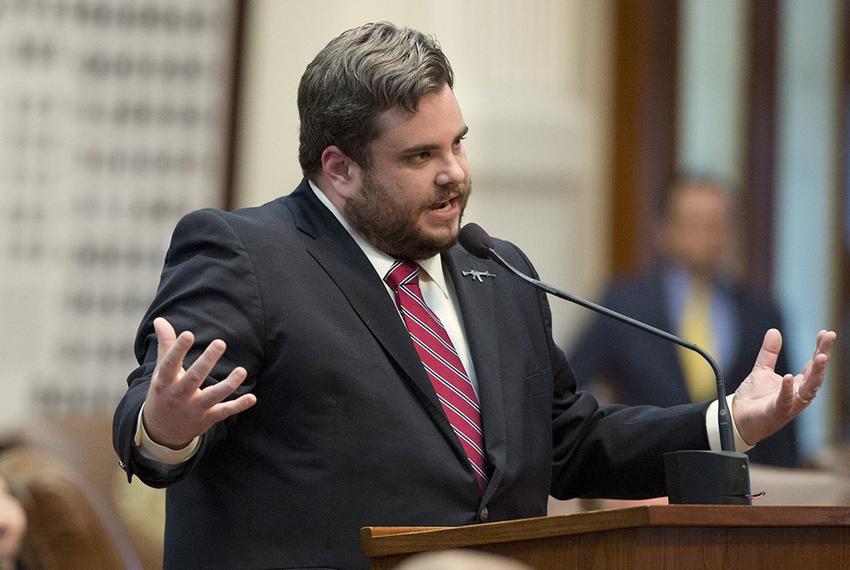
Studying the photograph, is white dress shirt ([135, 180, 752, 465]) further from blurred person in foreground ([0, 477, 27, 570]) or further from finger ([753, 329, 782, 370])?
blurred person in foreground ([0, 477, 27, 570])

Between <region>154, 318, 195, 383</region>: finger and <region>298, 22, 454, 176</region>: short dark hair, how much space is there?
2.07 ft

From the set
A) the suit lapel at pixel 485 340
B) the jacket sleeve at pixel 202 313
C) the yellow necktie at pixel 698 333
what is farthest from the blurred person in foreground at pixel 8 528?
the yellow necktie at pixel 698 333

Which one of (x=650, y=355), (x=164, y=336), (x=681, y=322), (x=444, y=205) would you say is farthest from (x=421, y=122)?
(x=681, y=322)

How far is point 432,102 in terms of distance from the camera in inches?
109

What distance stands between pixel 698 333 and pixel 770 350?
273 centimetres

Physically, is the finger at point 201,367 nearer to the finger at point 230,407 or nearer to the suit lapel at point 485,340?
the finger at point 230,407

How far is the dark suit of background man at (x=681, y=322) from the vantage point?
523 centimetres

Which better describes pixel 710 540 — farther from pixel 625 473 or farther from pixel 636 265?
pixel 636 265

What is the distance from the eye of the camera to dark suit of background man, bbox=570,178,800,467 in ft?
17.2

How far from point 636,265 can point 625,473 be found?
3.74 m

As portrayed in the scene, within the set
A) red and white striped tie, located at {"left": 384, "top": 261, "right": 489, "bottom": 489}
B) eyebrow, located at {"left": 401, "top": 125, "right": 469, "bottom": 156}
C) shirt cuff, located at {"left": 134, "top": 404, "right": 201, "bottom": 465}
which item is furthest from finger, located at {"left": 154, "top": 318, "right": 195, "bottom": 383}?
eyebrow, located at {"left": 401, "top": 125, "right": 469, "bottom": 156}

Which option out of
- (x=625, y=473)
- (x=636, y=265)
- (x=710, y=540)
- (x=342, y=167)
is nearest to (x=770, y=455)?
(x=636, y=265)

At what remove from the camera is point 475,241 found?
8.87 feet

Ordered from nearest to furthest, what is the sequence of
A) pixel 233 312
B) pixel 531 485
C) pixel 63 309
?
pixel 233 312 < pixel 531 485 < pixel 63 309
